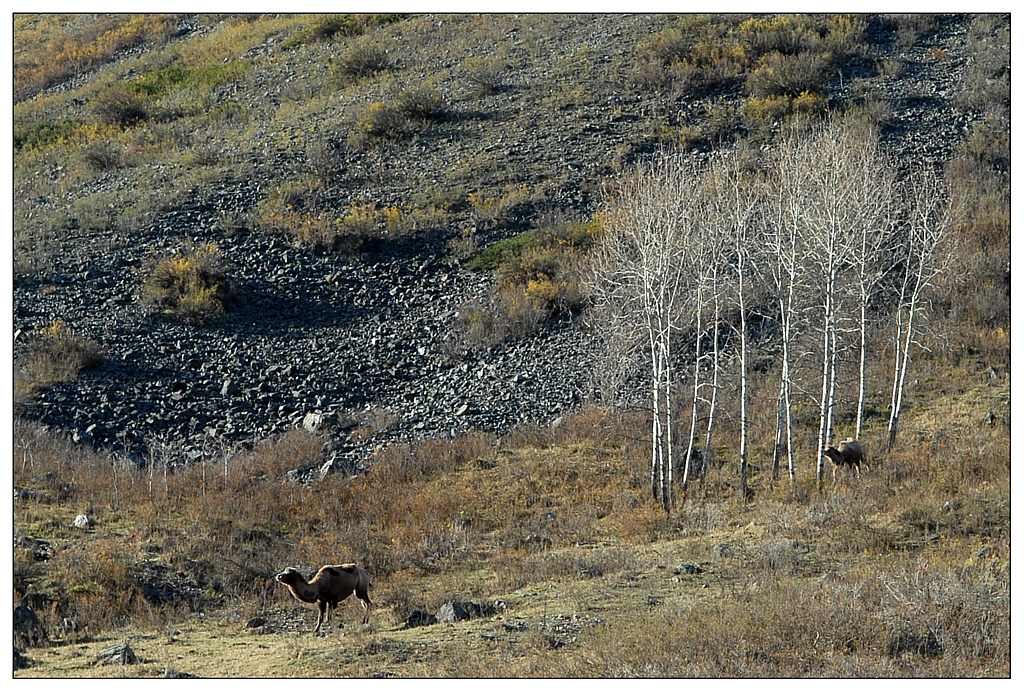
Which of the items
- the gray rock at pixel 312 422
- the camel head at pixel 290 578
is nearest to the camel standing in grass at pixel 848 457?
the camel head at pixel 290 578

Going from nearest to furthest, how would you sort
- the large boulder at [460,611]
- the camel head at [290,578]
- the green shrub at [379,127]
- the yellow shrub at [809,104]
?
the camel head at [290,578] → the large boulder at [460,611] → the yellow shrub at [809,104] → the green shrub at [379,127]

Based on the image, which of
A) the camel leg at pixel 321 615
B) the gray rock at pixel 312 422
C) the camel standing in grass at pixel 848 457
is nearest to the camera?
the camel leg at pixel 321 615

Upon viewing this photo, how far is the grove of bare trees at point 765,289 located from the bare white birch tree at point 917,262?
8cm

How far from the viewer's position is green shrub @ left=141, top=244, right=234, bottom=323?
2275cm

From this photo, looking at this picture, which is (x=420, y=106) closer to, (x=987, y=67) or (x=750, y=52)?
(x=750, y=52)

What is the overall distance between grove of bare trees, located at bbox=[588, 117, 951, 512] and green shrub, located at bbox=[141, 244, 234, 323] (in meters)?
8.30

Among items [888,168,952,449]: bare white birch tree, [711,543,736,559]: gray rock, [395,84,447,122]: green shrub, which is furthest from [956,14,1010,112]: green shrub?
[711,543,736,559]: gray rock

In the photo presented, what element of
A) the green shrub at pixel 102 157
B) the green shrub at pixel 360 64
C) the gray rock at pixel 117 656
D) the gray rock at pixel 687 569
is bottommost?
the gray rock at pixel 687 569

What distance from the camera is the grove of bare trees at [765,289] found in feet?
48.0

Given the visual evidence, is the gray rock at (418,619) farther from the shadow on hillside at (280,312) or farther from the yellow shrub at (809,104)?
the yellow shrub at (809,104)

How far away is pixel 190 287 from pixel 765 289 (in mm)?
12337

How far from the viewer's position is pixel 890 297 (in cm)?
2138

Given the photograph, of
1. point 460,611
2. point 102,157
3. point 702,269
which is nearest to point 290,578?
point 460,611

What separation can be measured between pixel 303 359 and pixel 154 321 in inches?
143
